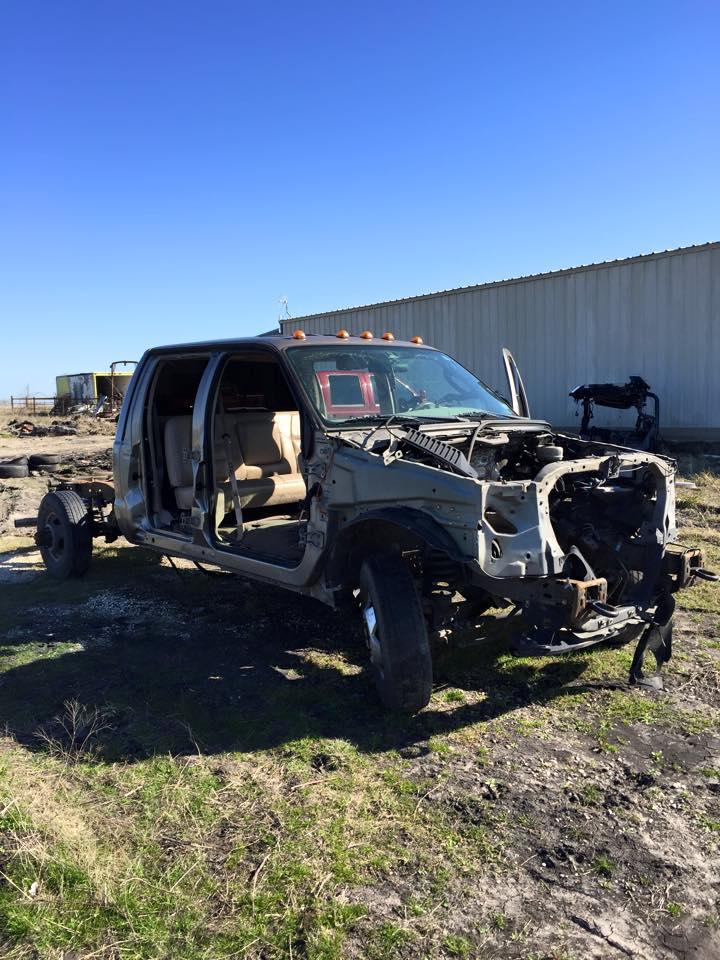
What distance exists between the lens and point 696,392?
13617 mm

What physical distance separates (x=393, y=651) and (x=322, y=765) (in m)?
0.62

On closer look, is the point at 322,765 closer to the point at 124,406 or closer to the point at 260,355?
the point at 260,355

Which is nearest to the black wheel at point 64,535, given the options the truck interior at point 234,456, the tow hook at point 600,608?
the truck interior at point 234,456

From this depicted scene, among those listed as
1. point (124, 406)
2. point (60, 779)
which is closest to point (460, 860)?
point (60, 779)

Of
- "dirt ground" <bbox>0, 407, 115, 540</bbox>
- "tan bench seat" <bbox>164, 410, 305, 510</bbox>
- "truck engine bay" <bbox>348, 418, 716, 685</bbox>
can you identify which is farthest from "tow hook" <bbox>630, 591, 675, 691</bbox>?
"dirt ground" <bbox>0, 407, 115, 540</bbox>

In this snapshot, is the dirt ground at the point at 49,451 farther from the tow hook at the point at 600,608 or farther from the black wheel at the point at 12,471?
the tow hook at the point at 600,608

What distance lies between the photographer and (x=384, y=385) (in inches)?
194

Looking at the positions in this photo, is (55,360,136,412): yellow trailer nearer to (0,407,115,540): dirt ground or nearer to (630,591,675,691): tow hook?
(0,407,115,540): dirt ground

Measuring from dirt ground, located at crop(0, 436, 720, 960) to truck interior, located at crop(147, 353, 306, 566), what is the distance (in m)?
0.99

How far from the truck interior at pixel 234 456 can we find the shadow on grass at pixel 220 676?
69 centimetres

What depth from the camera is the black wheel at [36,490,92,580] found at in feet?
21.8

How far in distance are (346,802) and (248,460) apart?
3.46 metres

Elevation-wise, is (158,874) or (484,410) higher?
(484,410)

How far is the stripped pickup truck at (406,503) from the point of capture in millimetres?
3543
